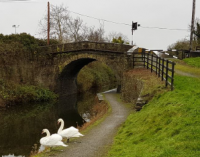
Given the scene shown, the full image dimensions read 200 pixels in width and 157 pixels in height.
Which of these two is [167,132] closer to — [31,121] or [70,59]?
[31,121]

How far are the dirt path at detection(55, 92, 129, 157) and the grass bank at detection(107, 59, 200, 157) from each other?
1.28ft

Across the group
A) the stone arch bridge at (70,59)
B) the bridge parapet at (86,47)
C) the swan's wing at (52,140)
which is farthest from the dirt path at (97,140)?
the bridge parapet at (86,47)

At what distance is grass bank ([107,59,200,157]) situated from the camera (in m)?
5.58

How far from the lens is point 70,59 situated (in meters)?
25.4

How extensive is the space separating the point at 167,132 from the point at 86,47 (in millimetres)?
→ 18086

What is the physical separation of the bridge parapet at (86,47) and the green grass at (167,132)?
12.7 m

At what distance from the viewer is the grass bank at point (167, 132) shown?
5.58m

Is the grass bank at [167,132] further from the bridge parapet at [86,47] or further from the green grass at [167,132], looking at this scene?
the bridge parapet at [86,47]

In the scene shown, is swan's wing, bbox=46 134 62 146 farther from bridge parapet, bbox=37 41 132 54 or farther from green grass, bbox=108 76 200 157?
bridge parapet, bbox=37 41 132 54

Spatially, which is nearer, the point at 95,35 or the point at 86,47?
the point at 86,47

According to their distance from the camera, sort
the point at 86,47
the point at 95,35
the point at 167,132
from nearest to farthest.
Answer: the point at 167,132 → the point at 86,47 → the point at 95,35

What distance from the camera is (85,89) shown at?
32.1m

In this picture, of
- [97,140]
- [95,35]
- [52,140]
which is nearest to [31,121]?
[97,140]

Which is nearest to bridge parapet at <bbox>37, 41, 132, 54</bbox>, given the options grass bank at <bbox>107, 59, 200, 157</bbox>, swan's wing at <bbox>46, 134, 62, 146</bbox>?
grass bank at <bbox>107, 59, 200, 157</bbox>
